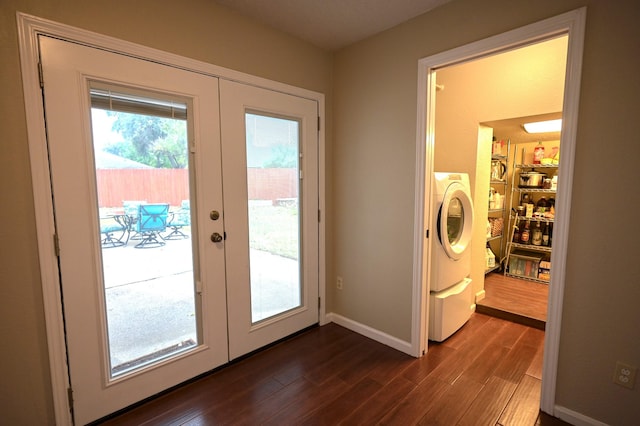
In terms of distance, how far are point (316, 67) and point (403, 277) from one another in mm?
1953

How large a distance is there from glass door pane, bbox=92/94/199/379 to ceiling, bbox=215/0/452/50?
2.95 ft

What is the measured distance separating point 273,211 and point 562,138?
6.32 feet

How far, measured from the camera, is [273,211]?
95.6 inches

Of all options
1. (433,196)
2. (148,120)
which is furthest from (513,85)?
(148,120)

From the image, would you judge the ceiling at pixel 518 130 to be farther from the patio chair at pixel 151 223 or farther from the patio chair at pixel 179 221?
the patio chair at pixel 151 223

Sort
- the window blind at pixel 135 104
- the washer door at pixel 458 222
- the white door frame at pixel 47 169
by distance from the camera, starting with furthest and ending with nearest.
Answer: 1. the washer door at pixel 458 222
2. the window blind at pixel 135 104
3. the white door frame at pixel 47 169

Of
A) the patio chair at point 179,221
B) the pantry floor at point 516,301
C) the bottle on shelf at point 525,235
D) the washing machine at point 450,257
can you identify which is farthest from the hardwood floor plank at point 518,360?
the patio chair at point 179,221

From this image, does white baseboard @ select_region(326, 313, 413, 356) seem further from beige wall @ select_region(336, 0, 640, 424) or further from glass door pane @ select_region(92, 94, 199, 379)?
glass door pane @ select_region(92, 94, 199, 379)

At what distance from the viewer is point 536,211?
4.09m

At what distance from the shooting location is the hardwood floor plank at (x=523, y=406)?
1.70 meters

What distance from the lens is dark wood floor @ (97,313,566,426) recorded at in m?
1.73


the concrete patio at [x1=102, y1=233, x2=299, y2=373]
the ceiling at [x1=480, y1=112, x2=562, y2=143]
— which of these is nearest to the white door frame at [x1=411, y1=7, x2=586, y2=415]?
the ceiling at [x1=480, y1=112, x2=562, y2=143]

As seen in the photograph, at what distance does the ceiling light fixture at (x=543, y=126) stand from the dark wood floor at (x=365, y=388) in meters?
2.06

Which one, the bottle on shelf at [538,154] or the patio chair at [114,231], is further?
the bottle on shelf at [538,154]
